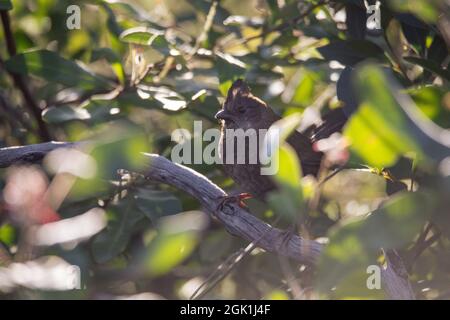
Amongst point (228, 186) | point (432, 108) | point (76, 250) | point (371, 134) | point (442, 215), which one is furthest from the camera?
point (228, 186)

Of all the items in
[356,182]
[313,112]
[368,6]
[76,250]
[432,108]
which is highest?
[432,108]

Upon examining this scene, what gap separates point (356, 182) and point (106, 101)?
58.3 inches

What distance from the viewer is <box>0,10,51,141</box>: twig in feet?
11.6

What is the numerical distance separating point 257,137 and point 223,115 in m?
0.19

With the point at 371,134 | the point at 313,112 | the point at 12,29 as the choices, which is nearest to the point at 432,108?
the point at 371,134

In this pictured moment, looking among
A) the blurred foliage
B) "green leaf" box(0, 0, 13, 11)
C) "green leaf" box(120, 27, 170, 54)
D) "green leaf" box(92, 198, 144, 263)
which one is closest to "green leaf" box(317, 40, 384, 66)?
the blurred foliage

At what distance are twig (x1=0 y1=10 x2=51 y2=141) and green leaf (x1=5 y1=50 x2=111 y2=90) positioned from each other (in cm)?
46

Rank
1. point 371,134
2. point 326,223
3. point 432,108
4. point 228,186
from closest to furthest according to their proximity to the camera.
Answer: point 371,134 < point 432,108 < point 326,223 < point 228,186

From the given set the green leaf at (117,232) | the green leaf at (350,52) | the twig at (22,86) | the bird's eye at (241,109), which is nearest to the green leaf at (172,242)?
the green leaf at (117,232)

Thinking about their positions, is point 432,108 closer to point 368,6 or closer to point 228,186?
point 368,6

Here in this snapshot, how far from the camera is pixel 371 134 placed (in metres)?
1.18

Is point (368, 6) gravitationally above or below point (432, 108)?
below

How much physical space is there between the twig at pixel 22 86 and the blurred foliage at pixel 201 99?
73 mm

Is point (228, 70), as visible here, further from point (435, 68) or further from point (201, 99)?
point (435, 68)
